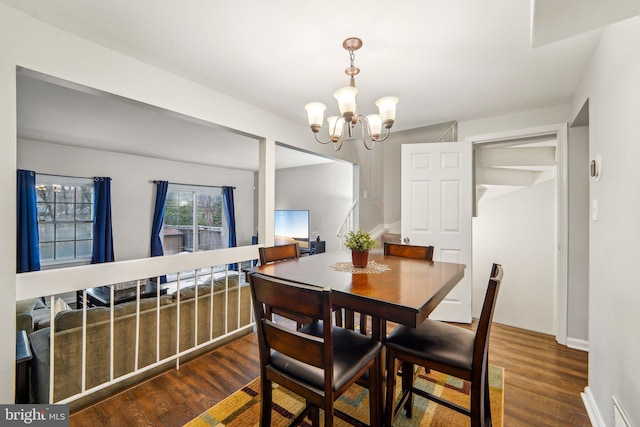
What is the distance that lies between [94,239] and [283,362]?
5.16 metres

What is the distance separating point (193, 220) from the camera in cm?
648

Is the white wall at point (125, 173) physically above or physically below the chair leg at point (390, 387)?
above

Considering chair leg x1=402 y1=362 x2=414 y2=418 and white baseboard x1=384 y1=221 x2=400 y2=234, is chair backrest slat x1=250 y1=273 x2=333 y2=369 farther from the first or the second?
white baseboard x1=384 y1=221 x2=400 y2=234

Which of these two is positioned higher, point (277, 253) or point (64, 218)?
point (64, 218)

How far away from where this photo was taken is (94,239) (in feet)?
15.7

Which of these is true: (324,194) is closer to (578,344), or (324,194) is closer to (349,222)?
(349,222)

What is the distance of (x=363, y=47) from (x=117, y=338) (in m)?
2.62

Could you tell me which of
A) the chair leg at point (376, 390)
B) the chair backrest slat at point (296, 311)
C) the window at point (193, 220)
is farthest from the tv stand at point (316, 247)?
the chair backrest slat at point (296, 311)

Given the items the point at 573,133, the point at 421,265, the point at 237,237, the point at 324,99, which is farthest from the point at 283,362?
the point at 237,237

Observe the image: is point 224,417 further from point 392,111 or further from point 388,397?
point 392,111

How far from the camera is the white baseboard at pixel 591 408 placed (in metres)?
1.59

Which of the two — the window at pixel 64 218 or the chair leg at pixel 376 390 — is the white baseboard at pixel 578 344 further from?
the window at pixel 64 218

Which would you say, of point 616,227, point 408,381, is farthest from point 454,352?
point 616,227

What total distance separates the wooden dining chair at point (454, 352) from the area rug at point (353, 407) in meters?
0.24
